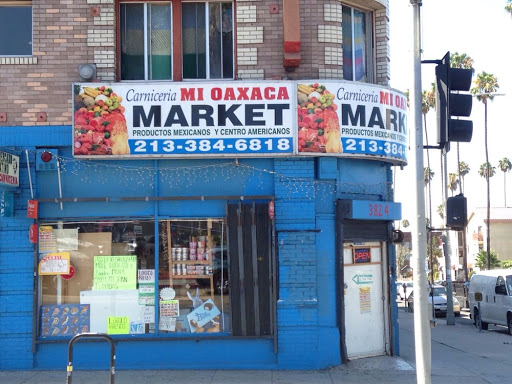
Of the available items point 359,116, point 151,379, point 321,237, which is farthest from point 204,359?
point 359,116

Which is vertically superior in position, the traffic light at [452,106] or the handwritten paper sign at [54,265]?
the traffic light at [452,106]

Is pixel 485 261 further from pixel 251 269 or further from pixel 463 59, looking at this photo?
pixel 251 269

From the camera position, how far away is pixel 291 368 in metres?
11.7

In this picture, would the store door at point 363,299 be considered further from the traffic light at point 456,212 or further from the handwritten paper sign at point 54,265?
the handwritten paper sign at point 54,265

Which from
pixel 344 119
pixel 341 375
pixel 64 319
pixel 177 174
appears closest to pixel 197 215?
pixel 177 174

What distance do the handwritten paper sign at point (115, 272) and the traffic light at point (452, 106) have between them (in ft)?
19.8

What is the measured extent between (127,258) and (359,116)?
465 cm

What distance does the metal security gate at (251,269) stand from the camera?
38.8ft

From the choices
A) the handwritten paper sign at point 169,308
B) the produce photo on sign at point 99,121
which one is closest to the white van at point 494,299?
the handwritten paper sign at point 169,308

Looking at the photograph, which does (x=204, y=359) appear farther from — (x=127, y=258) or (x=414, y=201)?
(x=414, y=201)

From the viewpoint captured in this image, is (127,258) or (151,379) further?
(127,258)

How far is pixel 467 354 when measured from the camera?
14.9 m

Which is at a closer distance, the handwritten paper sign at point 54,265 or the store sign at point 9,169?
the store sign at point 9,169

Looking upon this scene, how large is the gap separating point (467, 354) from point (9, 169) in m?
9.86
